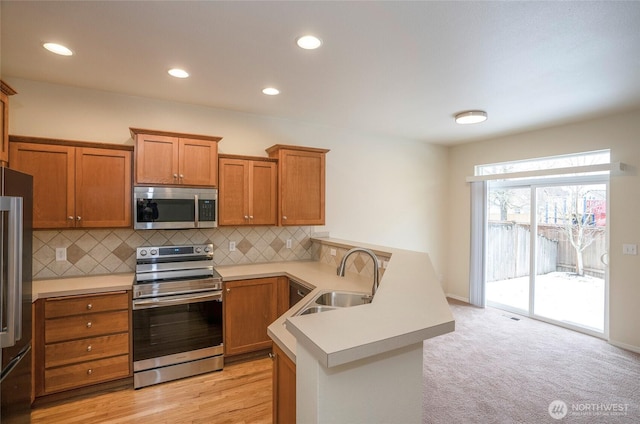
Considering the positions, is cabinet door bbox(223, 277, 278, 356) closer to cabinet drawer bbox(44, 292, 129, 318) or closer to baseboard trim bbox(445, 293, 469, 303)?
cabinet drawer bbox(44, 292, 129, 318)

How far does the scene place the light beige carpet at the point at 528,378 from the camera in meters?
2.38

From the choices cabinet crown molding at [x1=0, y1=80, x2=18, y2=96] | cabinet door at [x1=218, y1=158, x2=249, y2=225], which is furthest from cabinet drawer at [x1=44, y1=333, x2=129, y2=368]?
cabinet crown molding at [x1=0, y1=80, x2=18, y2=96]

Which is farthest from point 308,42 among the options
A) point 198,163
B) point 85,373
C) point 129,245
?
point 85,373

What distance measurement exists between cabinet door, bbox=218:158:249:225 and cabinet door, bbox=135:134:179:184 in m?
0.47

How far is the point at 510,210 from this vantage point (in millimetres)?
4781

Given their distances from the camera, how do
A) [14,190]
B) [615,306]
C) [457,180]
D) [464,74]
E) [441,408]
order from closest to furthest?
[14,190] < [441,408] < [464,74] < [615,306] < [457,180]

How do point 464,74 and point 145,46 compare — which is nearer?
point 145,46

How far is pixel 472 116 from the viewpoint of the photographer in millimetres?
3557

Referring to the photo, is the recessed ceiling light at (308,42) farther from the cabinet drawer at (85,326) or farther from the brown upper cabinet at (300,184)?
the cabinet drawer at (85,326)

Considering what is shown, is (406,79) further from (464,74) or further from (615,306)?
(615,306)

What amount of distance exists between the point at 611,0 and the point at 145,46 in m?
2.84

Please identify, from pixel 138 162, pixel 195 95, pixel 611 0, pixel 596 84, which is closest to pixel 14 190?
pixel 138 162

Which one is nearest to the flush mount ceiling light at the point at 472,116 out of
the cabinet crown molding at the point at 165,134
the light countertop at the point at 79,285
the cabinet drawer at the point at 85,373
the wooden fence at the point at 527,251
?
the wooden fence at the point at 527,251

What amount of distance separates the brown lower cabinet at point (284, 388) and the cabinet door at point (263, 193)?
2.05m
